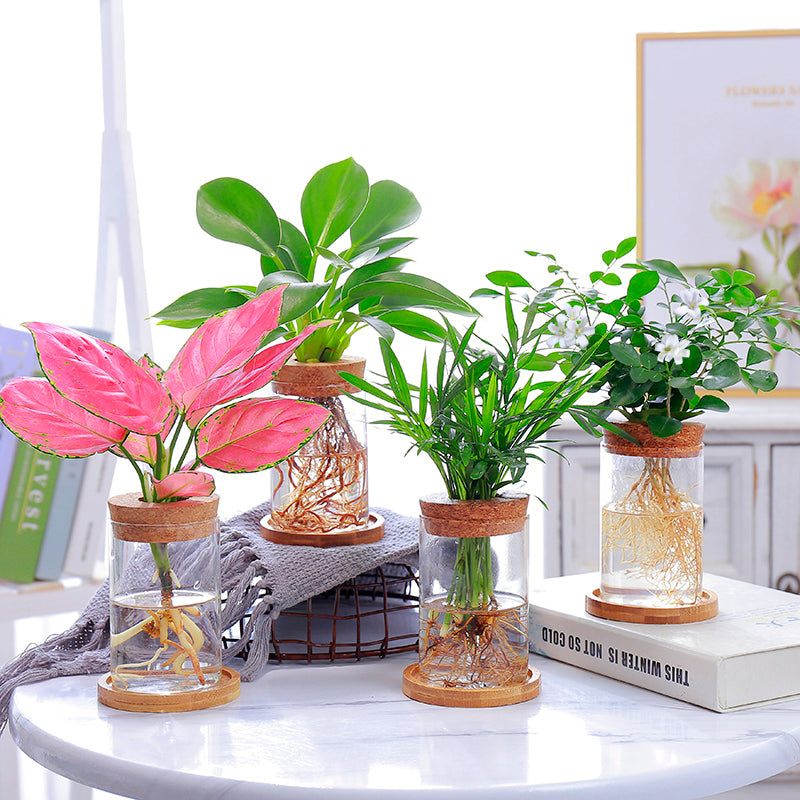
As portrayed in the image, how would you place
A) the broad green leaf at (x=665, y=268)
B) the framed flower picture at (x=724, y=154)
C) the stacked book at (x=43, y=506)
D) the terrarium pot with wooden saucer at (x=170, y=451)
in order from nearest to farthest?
the terrarium pot with wooden saucer at (x=170, y=451), the broad green leaf at (x=665, y=268), the stacked book at (x=43, y=506), the framed flower picture at (x=724, y=154)

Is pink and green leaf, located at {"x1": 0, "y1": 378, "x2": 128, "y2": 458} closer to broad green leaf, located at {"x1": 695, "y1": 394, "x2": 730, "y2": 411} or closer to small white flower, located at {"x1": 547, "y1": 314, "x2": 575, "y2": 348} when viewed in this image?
small white flower, located at {"x1": 547, "y1": 314, "x2": 575, "y2": 348}

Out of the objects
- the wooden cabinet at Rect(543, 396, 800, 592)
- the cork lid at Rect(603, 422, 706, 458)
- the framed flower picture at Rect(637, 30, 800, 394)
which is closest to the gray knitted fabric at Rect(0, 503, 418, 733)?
the cork lid at Rect(603, 422, 706, 458)

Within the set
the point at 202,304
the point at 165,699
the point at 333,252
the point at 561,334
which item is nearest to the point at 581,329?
the point at 561,334

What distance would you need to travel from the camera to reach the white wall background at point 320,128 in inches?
78.4

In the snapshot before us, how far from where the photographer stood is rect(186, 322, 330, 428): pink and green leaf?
0.78 meters

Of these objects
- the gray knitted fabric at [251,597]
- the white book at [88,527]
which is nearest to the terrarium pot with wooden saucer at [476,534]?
the gray knitted fabric at [251,597]

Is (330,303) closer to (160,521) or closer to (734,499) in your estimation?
(160,521)

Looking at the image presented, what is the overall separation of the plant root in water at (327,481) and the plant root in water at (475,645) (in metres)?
0.17

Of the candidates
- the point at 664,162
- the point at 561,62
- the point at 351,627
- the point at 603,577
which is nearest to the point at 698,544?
the point at 603,577

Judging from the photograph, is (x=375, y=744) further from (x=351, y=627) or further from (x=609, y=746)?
(x=351, y=627)

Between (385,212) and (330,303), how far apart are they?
0.10m

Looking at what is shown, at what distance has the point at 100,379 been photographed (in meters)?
0.74

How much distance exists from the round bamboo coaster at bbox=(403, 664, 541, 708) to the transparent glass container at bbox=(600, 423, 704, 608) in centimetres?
13

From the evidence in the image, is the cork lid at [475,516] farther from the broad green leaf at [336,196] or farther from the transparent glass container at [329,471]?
the broad green leaf at [336,196]
